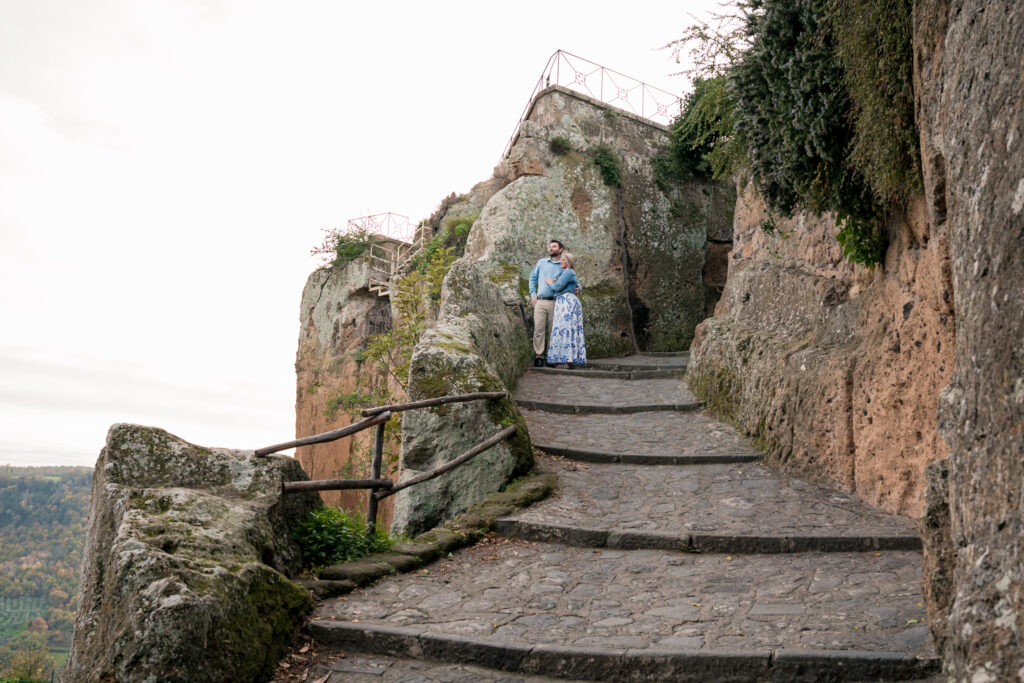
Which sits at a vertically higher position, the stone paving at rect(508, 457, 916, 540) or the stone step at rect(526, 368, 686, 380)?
the stone step at rect(526, 368, 686, 380)

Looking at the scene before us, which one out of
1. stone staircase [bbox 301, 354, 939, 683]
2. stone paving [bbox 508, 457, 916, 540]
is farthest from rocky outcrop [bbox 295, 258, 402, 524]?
stone staircase [bbox 301, 354, 939, 683]

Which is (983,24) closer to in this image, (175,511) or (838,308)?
(175,511)

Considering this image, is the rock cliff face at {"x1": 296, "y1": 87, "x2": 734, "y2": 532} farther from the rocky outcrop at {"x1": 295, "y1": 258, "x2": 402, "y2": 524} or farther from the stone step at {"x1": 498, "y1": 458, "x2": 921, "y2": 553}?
the stone step at {"x1": 498, "y1": 458, "x2": 921, "y2": 553}

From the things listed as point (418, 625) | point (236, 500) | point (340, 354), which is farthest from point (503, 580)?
point (340, 354)

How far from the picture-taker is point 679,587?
4.83 m

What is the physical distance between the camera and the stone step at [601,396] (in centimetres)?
991

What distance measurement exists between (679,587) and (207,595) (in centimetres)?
277

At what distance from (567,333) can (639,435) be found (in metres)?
4.09

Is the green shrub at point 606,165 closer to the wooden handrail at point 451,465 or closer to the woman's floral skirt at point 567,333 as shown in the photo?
the woman's floral skirt at point 567,333

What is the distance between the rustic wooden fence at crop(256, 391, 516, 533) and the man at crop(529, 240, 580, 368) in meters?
5.43

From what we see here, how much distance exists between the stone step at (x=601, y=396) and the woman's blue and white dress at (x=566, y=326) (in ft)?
2.81

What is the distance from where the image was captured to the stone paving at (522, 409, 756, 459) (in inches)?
321

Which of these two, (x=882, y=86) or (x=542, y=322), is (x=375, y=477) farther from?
(x=542, y=322)

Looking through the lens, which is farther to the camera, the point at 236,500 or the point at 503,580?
the point at 503,580
